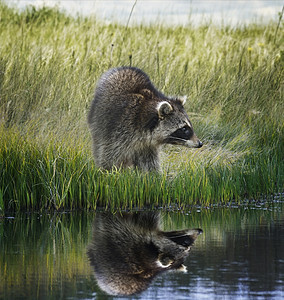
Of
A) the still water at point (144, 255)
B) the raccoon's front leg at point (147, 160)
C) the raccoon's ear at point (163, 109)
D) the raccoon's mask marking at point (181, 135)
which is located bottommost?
the still water at point (144, 255)

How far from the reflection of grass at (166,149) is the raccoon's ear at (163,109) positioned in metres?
0.72

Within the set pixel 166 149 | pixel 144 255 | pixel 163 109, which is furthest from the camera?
pixel 166 149

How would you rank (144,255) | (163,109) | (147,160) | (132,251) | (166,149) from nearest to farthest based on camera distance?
(144,255) → (132,251) → (163,109) → (147,160) → (166,149)

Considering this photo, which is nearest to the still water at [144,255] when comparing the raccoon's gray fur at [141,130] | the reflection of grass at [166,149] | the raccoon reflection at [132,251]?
the raccoon reflection at [132,251]

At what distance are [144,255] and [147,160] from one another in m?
3.59

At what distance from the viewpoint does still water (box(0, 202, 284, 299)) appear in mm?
4250

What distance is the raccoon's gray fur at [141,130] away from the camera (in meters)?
8.77

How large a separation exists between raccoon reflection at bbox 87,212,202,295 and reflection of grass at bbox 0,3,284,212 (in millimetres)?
905

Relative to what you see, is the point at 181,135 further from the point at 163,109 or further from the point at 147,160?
the point at 147,160

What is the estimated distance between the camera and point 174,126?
28.7 ft

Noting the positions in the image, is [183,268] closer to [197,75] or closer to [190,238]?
[190,238]

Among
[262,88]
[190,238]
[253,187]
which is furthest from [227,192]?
[262,88]

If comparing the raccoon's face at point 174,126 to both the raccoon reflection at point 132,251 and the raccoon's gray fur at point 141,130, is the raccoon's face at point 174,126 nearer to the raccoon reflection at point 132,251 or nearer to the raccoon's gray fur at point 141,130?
the raccoon's gray fur at point 141,130

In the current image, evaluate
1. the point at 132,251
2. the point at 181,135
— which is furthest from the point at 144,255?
the point at 181,135
